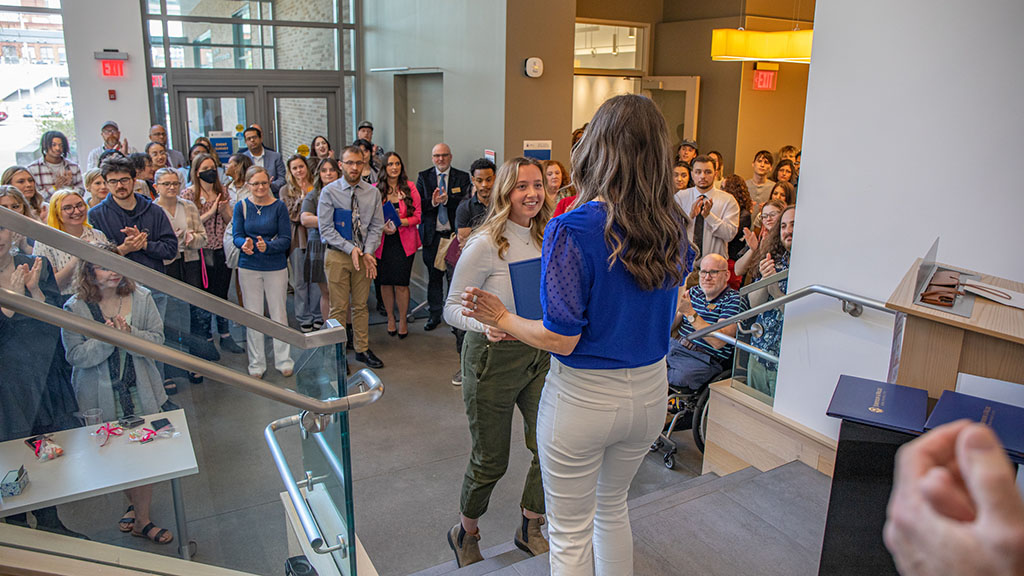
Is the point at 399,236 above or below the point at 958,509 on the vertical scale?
below

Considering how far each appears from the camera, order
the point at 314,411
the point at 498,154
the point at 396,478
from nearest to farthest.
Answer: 1. the point at 314,411
2. the point at 396,478
3. the point at 498,154

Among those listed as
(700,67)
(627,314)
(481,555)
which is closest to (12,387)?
(627,314)

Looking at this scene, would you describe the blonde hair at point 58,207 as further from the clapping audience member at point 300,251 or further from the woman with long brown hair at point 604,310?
the woman with long brown hair at point 604,310

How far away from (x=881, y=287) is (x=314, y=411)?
2303 mm

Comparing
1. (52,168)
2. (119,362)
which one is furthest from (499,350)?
(52,168)

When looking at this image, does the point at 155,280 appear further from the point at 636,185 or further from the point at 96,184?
the point at 96,184

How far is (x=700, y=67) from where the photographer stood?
959 cm

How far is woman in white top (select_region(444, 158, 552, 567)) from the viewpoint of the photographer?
280cm

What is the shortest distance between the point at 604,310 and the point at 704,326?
2.58m

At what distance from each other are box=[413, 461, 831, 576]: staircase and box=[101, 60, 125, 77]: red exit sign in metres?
8.32

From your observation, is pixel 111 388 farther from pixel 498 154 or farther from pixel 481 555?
pixel 498 154

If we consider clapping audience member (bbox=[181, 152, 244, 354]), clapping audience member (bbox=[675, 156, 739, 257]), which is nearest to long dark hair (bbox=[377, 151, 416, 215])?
clapping audience member (bbox=[181, 152, 244, 354])

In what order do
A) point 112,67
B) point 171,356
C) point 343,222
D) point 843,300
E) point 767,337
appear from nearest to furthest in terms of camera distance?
point 171,356, point 843,300, point 767,337, point 343,222, point 112,67

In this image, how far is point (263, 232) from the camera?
221 inches
